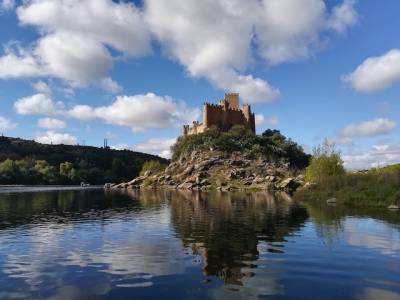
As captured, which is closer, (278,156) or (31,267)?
(31,267)

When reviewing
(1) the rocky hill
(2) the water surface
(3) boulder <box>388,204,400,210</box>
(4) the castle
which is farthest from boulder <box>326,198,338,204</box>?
(4) the castle

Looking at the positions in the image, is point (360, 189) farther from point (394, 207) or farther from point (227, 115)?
point (227, 115)

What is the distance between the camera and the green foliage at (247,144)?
174000mm

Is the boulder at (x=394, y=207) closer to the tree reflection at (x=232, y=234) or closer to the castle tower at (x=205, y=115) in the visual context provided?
the tree reflection at (x=232, y=234)

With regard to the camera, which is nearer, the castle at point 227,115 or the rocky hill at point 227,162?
the rocky hill at point 227,162

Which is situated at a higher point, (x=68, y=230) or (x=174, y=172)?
(x=174, y=172)

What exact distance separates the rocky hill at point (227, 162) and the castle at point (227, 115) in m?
7.10

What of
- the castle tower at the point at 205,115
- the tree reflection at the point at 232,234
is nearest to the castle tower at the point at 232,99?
the castle tower at the point at 205,115

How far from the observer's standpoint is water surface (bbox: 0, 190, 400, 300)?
19969 mm

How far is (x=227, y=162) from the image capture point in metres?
168

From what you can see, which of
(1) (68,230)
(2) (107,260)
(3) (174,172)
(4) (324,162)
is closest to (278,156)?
(3) (174,172)

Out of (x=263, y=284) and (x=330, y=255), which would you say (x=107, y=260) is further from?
(x=330, y=255)

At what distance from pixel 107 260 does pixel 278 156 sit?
15229 cm

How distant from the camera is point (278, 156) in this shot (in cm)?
17412
